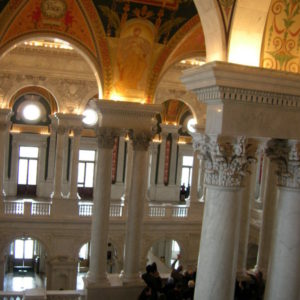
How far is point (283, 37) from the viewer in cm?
570

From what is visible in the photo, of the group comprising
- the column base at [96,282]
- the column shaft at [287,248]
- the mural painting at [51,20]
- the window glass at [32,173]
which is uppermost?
the mural painting at [51,20]

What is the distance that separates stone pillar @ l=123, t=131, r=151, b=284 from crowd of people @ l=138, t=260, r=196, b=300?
4.06 ft

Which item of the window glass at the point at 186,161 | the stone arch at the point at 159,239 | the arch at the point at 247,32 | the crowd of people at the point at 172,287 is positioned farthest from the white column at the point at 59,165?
the arch at the point at 247,32

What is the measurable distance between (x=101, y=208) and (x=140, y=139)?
70.1 inches

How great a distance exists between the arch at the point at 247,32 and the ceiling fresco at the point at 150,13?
169 inches

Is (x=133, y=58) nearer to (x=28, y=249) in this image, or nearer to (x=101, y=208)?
(x=101, y=208)

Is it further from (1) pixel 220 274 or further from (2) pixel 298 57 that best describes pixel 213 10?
(1) pixel 220 274

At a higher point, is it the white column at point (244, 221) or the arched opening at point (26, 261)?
the white column at point (244, 221)

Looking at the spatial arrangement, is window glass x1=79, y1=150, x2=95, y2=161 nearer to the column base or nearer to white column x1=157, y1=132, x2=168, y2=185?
white column x1=157, y1=132, x2=168, y2=185

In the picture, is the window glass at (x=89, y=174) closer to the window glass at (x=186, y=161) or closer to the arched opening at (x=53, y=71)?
the window glass at (x=186, y=161)

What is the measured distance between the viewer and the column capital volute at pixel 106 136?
10.3 metres

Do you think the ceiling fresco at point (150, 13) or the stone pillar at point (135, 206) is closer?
the ceiling fresco at point (150, 13)

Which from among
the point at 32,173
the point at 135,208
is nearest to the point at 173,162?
the point at 32,173

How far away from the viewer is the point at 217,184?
5.45m
